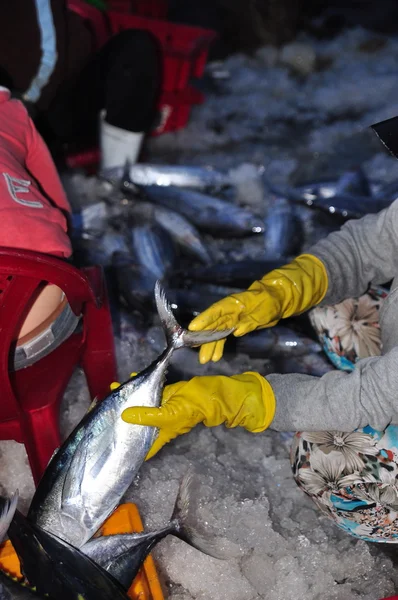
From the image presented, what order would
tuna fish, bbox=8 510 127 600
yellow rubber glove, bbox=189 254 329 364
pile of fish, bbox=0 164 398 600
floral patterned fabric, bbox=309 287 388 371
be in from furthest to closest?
floral patterned fabric, bbox=309 287 388 371 → yellow rubber glove, bbox=189 254 329 364 → pile of fish, bbox=0 164 398 600 → tuna fish, bbox=8 510 127 600

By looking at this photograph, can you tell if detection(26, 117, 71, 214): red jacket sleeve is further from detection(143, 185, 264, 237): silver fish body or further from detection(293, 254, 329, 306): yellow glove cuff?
detection(143, 185, 264, 237): silver fish body

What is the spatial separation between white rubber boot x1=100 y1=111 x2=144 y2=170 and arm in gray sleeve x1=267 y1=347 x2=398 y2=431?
238 centimetres

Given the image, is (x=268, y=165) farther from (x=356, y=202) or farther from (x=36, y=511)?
(x=36, y=511)

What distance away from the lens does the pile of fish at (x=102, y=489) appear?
182cm

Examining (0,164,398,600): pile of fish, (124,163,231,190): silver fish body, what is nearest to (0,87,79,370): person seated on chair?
(0,164,398,600): pile of fish

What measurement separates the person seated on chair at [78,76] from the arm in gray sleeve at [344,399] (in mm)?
2232

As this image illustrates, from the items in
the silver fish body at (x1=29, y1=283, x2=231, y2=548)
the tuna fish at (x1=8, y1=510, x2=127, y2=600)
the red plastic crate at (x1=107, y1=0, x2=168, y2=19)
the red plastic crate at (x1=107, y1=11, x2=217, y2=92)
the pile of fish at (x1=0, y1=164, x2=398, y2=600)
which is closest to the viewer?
the tuna fish at (x1=8, y1=510, x2=127, y2=600)

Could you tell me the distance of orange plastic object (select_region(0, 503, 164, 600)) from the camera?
6.21 ft

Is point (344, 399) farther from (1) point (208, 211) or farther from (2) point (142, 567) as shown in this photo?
(1) point (208, 211)

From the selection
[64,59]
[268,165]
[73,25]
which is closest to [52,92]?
[64,59]

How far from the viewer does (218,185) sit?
157 inches

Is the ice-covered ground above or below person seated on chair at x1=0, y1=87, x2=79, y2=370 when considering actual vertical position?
below

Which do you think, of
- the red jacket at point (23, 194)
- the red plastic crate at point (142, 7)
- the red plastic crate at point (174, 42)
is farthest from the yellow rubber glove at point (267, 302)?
the red plastic crate at point (142, 7)

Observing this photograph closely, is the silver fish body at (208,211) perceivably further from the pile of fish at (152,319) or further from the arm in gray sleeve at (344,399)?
the arm in gray sleeve at (344,399)
